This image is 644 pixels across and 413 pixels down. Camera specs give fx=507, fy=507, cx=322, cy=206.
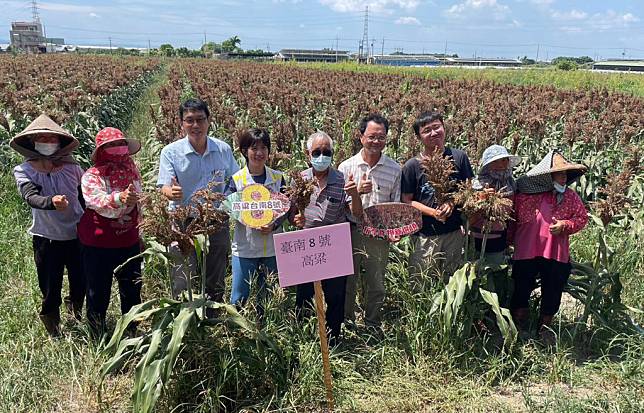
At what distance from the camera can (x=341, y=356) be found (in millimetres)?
3766

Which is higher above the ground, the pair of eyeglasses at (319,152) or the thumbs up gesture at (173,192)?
the pair of eyeglasses at (319,152)

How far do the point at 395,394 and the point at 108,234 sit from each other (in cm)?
225

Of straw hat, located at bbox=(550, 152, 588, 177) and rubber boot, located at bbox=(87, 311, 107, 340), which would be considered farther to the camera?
rubber boot, located at bbox=(87, 311, 107, 340)

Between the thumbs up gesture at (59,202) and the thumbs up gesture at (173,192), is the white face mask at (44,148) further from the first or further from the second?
the thumbs up gesture at (173,192)

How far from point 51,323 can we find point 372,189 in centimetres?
266

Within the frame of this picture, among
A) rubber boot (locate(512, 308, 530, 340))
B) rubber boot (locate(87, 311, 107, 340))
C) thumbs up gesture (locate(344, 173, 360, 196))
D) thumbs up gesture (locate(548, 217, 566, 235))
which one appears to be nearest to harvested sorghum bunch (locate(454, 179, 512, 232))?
thumbs up gesture (locate(548, 217, 566, 235))

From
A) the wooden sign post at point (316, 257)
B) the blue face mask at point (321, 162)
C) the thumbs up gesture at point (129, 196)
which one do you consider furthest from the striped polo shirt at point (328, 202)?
the thumbs up gesture at point (129, 196)

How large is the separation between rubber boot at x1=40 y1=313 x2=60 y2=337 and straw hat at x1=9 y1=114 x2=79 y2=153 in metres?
1.28

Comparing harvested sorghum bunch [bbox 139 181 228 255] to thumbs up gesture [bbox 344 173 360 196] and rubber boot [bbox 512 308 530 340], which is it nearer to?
thumbs up gesture [bbox 344 173 360 196]

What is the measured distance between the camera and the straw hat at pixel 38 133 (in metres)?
3.51

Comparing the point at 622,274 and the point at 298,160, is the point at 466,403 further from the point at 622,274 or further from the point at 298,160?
the point at 298,160

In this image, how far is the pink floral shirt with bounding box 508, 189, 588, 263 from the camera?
146 inches

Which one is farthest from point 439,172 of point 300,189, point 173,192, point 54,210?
point 54,210

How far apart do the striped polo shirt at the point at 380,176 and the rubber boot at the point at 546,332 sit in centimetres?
152
